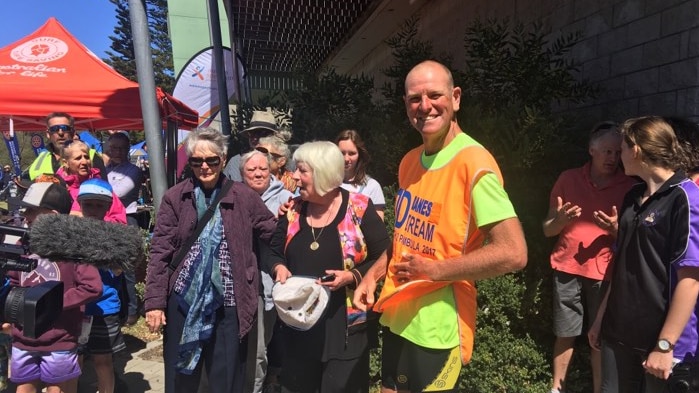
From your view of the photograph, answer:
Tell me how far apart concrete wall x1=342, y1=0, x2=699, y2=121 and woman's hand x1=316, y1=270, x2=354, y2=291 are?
2.85 meters

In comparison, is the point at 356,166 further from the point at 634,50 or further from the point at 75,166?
the point at 634,50

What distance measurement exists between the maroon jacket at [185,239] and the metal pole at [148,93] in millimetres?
844

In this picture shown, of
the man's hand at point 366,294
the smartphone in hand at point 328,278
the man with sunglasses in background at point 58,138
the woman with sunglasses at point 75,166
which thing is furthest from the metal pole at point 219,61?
the man's hand at point 366,294

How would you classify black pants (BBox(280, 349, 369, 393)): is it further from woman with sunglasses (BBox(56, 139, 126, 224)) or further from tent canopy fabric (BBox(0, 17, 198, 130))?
tent canopy fabric (BBox(0, 17, 198, 130))

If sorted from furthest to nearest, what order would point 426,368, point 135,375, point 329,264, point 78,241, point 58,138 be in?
point 58,138 → point 135,375 → point 329,264 → point 426,368 → point 78,241

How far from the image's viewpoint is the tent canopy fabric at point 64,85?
541 centimetres

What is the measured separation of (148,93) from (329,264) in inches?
85.3

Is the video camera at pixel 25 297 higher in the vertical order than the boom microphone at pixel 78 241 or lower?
lower

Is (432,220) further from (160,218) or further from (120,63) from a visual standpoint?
(120,63)

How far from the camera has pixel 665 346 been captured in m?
1.95

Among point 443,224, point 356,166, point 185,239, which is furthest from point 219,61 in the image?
point 443,224

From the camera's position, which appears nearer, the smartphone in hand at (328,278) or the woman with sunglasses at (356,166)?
the smartphone in hand at (328,278)

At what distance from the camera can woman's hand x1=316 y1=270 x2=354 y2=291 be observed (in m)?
2.24

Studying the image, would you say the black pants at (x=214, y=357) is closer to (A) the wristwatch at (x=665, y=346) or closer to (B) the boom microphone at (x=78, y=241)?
(B) the boom microphone at (x=78, y=241)
